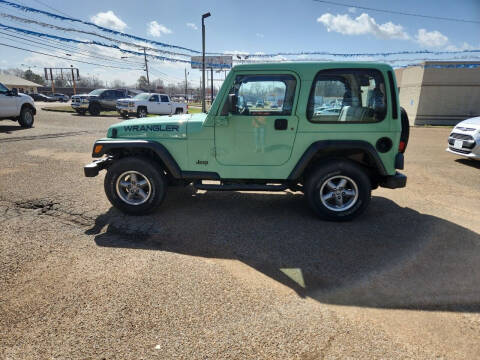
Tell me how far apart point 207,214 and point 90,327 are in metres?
2.35

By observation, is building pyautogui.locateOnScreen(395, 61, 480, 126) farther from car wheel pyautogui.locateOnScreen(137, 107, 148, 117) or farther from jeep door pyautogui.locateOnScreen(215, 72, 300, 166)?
jeep door pyautogui.locateOnScreen(215, 72, 300, 166)

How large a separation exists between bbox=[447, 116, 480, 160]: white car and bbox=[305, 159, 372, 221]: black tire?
201 inches

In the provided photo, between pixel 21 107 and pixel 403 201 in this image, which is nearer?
pixel 403 201

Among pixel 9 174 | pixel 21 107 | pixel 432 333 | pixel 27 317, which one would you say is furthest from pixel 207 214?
pixel 21 107

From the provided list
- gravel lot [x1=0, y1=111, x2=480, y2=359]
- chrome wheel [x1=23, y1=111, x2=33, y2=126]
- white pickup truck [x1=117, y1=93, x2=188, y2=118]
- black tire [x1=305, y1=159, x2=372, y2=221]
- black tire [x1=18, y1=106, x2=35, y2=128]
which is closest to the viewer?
gravel lot [x1=0, y1=111, x2=480, y2=359]

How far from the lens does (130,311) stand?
7.73 feet

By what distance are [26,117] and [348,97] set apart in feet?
46.9

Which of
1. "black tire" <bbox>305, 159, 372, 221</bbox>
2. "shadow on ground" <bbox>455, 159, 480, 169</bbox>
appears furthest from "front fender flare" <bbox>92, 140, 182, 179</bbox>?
"shadow on ground" <bbox>455, 159, 480, 169</bbox>

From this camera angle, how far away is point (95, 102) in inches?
810

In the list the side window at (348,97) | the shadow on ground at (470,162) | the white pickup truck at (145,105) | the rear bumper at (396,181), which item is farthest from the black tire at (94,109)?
the rear bumper at (396,181)

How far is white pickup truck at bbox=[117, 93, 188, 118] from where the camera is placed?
18.3m

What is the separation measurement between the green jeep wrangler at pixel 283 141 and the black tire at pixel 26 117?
11534mm

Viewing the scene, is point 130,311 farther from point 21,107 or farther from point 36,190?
point 21,107

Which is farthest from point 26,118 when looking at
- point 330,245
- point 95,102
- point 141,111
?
point 330,245
